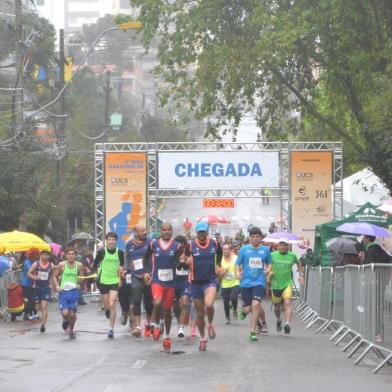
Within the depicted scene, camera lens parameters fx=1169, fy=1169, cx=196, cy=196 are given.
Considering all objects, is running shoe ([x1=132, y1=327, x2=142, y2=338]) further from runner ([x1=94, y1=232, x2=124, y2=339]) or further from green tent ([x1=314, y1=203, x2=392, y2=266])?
green tent ([x1=314, y1=203, x2=392, y2=266])

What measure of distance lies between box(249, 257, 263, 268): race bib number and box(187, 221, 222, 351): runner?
5.68 feet

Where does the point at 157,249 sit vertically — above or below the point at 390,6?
below

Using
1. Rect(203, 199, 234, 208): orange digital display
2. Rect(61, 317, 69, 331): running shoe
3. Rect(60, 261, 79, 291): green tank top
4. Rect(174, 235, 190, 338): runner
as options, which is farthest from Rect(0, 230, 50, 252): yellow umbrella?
Rect(203, 199, 234, 208): orange digital display

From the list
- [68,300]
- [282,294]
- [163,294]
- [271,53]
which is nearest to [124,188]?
[271,53]

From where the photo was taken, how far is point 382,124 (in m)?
21.4

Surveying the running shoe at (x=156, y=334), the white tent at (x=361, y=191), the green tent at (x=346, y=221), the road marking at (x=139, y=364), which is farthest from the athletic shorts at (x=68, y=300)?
the white tent at (x=361, y=191)

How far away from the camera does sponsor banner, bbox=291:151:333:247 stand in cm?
3578

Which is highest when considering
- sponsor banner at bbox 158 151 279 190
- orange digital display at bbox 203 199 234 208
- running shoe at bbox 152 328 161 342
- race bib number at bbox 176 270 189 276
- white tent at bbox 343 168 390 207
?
sponsor banner at bbox 158 151 279 190

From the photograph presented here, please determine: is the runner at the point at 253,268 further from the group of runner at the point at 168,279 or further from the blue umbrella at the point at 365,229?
the blue umbrella at the point at 365,229

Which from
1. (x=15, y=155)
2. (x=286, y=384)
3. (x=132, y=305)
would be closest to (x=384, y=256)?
(x=132, y=305)

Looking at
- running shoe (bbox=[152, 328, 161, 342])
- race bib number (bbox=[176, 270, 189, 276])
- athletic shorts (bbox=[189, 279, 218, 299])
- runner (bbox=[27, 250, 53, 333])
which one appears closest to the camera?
athletic shorts (bbox=[189, 279, 218, 299])

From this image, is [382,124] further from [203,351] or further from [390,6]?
[390,6]

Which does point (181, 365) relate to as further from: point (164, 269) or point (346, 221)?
point (346, 221)

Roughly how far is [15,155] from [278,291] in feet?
61.1
